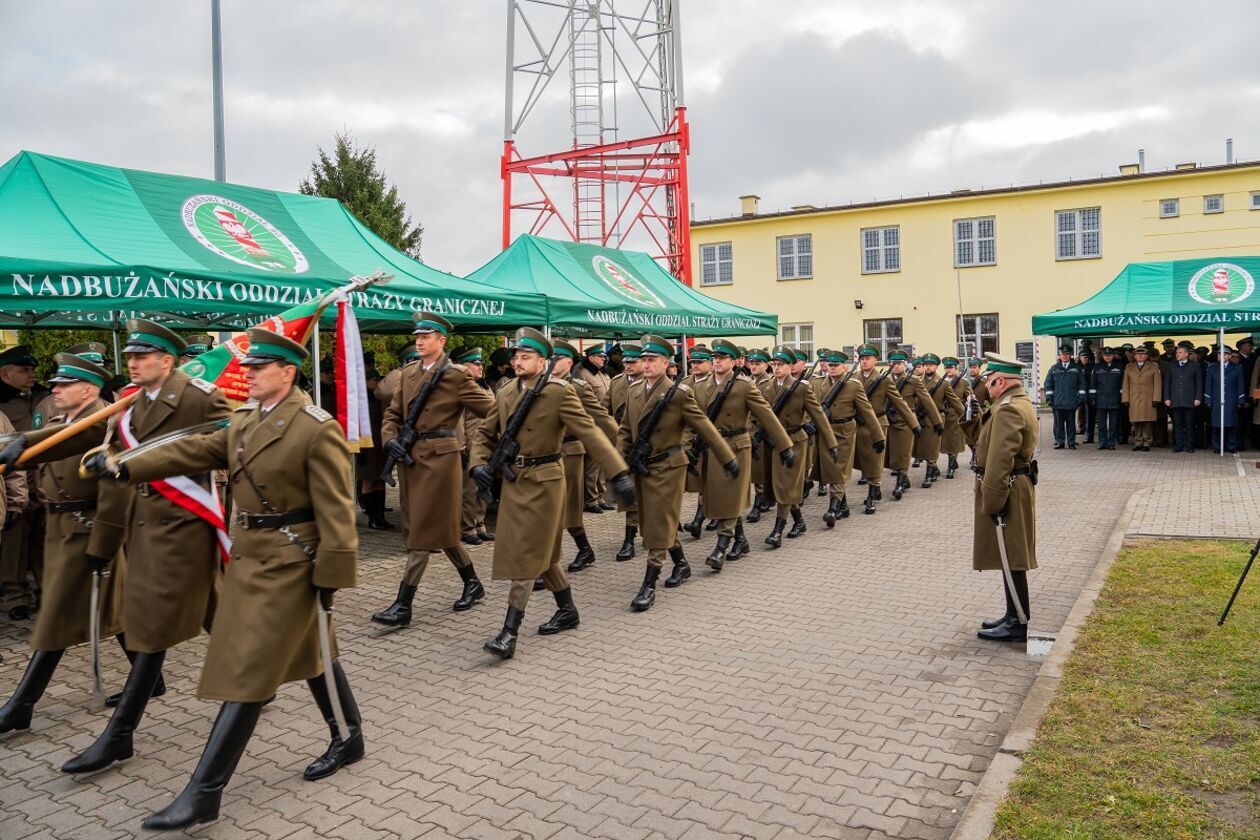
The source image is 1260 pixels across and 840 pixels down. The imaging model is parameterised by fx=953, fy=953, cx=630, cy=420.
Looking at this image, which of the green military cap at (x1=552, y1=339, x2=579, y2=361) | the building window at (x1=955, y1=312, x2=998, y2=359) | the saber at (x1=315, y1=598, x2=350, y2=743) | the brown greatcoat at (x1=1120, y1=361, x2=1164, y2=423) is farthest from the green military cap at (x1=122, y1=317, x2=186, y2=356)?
the building window at (x1=955, y1=312, x2=998, y2=359)

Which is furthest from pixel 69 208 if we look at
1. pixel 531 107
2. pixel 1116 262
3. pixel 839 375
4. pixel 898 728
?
pixel 1116 262

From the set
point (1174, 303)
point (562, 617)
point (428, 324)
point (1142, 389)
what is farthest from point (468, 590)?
point (1142, 389)

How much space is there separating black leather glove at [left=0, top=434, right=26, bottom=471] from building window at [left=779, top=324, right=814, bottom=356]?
99.4 feet

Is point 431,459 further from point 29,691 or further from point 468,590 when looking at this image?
point 29,691

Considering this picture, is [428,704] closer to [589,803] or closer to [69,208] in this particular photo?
[589,803]

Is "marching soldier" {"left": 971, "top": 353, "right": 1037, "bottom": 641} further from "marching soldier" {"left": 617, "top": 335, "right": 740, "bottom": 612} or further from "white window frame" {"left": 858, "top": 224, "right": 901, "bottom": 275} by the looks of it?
"white window frame" {"left": 858, "top": 224, "right": 901, "bottom": 275}

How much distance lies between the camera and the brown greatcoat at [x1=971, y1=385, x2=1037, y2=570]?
20.0ft

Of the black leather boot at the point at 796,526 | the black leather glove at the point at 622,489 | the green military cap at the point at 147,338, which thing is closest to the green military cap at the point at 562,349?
the black leather boot at the point at 796,526

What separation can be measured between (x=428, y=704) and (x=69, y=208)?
18.1 ft

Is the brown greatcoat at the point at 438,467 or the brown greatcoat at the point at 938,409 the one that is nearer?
the brown greatcoat at the point at 438,467

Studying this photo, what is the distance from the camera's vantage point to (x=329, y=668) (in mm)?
4273

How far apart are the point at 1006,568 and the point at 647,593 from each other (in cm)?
262

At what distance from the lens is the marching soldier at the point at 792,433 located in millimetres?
9969

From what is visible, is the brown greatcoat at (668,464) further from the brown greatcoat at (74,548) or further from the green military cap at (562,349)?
the brown greatcoat at (74,548)
